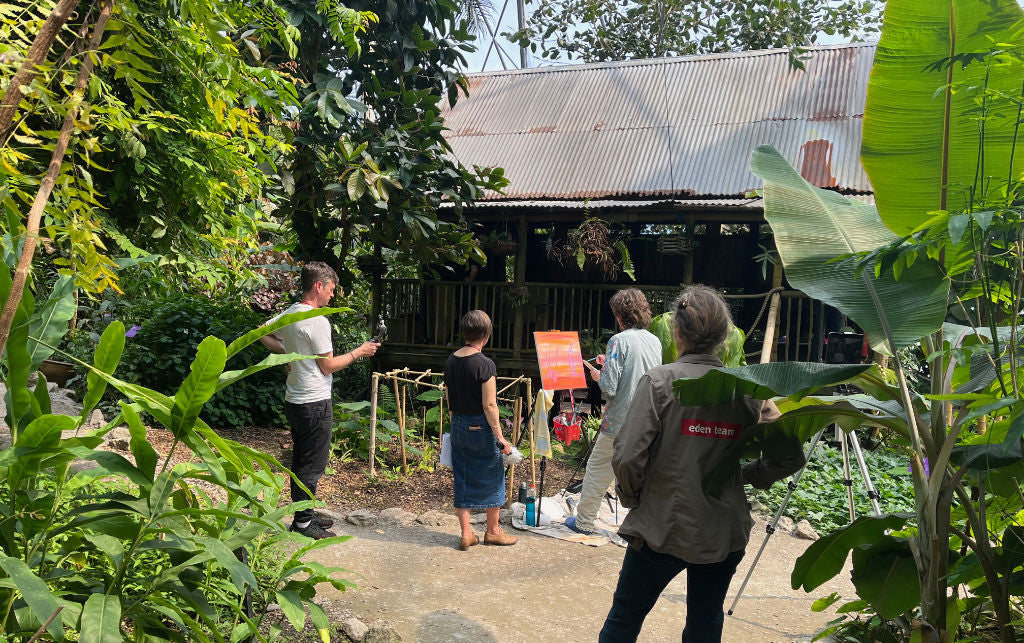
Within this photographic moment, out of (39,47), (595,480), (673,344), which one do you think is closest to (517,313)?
(673,344)

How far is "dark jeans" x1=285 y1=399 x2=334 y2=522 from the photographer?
4.72 meters

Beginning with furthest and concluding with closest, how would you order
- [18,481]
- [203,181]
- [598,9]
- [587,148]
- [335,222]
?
[598,9]
[587,148]
[335,222]
[203,181]
[18,481]

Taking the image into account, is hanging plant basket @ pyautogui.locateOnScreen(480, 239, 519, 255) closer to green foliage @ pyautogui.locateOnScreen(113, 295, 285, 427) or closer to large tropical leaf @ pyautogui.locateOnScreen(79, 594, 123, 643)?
green foliage @ pyautogui.locateOnScreen(113, 295, 285, 427)

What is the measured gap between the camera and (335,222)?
8703 millimetres

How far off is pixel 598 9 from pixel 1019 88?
49.1ft

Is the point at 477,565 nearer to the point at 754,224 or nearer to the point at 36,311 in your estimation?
Answer: the point at 36,311

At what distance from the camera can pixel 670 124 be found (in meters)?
11.1

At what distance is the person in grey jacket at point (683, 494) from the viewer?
9.17ft

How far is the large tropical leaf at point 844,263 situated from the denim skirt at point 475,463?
8.88 ft

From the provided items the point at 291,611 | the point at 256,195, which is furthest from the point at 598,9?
the point at 291,611

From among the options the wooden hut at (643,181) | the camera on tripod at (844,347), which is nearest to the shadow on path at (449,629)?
the wooden hut at (643,181)

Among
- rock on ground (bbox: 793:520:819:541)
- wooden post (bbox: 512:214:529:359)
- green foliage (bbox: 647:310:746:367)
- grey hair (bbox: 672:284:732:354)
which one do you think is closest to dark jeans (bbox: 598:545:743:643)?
A: grey hair (bbox: 672:284:732:354)

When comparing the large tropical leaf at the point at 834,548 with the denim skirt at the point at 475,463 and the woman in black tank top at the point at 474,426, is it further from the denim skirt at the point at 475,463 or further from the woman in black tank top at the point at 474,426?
the denim skirt at the point at 475,463

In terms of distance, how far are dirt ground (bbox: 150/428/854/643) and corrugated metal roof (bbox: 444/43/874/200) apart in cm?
528
